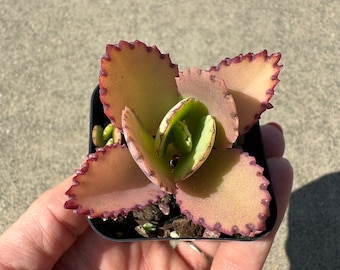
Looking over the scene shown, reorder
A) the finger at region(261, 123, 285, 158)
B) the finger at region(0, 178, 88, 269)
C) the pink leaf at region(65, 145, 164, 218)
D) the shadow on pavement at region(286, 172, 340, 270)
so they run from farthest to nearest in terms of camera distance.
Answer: the shadow on pavement at region(286, 172, 340, 270), the finger at region(261, 123, 285, 158), the finger at region(0, 178, 88, 269), the pink leaf at region(65, 145, 164, 218)

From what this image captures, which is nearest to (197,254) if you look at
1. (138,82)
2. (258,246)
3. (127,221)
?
(258,246)

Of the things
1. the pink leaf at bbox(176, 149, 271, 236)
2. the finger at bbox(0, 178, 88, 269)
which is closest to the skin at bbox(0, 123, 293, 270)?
the finger at bbox(0, 178, 88, 269)

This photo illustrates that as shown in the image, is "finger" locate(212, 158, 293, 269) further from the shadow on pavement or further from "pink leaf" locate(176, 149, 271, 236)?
the shadow on pavement

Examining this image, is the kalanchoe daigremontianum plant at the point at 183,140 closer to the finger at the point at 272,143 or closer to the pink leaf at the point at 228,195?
the pink leaf at the point at 228,195

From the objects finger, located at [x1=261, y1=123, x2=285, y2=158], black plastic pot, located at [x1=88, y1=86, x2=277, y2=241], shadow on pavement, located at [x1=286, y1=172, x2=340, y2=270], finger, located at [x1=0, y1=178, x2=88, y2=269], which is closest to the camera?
black plastic pot, located at [x1=88, y1=86, x2=277, y2=241]

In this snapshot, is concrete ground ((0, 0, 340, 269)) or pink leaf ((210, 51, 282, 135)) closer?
pink leaf ((210, 51, 282, 135))
